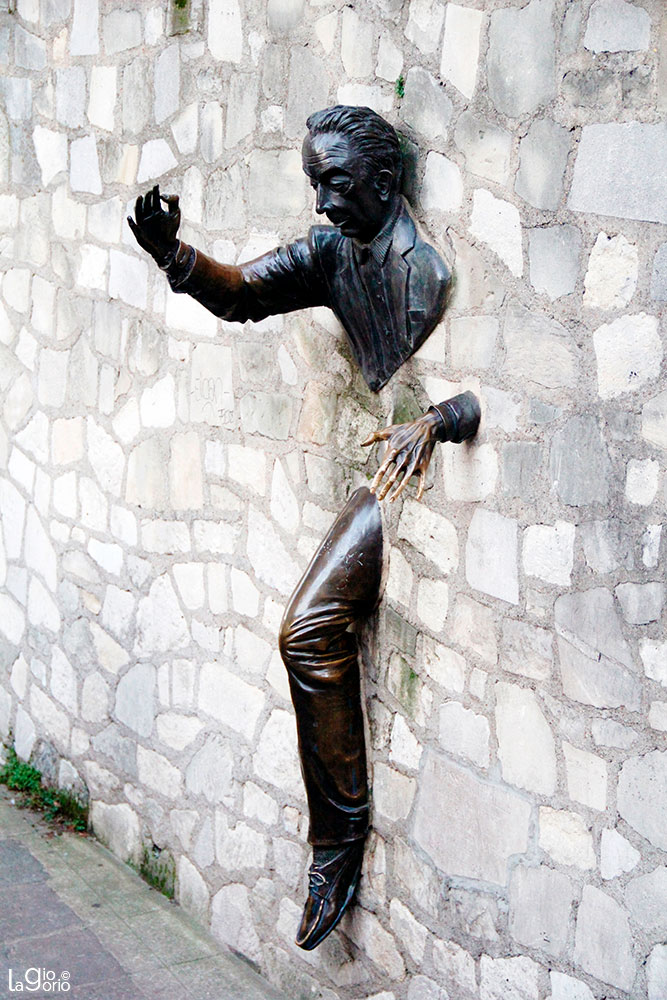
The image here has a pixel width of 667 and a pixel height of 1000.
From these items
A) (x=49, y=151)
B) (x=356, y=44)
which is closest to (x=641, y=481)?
(x=356, y=44)

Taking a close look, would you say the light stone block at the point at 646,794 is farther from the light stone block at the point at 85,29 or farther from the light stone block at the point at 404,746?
the light stone block at the point at 85,29

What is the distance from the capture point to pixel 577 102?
2.62 metres

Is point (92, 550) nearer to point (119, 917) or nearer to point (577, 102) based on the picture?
point (119, 917)

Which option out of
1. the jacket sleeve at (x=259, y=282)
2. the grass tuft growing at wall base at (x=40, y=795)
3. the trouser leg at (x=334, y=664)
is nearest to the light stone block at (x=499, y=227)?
the jacket sleeve at (x=259, y=282)

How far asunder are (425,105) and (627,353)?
811 mm

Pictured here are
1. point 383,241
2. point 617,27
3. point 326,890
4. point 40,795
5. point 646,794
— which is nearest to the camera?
point 617,27

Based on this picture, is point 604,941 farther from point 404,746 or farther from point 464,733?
point 404,746

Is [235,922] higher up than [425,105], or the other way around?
[425,105]

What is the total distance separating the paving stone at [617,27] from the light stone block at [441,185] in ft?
1.47

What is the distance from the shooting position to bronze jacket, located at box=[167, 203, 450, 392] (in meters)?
3.01

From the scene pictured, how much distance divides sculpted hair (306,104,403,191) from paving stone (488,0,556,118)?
0.27 metres

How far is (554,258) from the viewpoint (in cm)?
271

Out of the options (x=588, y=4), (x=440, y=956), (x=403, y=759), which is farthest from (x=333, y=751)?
(x=588, y=4)

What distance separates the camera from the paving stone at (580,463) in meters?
2.66
